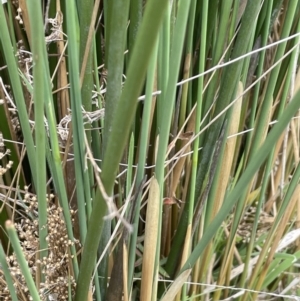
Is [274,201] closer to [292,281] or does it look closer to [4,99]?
[292,281]

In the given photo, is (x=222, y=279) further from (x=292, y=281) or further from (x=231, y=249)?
(x=292, y=281)

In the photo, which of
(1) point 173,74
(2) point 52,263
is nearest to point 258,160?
(1) point 173,74

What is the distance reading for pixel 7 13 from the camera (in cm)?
45

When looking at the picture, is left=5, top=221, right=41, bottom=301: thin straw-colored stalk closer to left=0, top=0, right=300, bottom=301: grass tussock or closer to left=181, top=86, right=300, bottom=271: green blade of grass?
left=0, top=0, right=300, bottom=301: grass tussock

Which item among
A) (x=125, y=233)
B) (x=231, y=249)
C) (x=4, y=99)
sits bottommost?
(x=231, y=249)

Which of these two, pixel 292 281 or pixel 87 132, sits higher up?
pixel 87 132

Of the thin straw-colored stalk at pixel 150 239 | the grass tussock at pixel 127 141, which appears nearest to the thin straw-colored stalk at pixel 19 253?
the grass tussock at pixel 127 141

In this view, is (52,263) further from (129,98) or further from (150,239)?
(129,98)

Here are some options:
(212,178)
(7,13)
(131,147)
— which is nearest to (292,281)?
(212,178)

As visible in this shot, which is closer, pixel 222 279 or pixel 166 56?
pixel 166 56

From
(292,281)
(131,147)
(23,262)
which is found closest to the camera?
(23,262)

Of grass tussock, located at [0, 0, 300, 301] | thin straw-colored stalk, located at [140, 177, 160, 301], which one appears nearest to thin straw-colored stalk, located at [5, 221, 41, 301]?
grass tussock, located at [0, 0, 300, 301]

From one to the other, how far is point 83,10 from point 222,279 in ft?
1.25

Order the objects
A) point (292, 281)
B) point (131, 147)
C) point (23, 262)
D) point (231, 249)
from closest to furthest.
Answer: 1. point (23, 262)
2. point (131, 147)
3. point (231, 249)
4. point (292, 281)
